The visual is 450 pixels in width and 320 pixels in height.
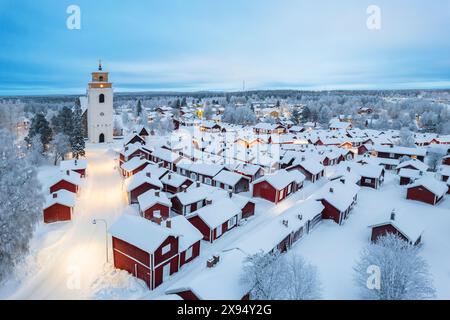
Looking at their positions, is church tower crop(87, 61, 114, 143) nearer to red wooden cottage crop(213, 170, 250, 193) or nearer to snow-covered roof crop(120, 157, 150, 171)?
snow-covered roof crop(120, 157, 150, 171)

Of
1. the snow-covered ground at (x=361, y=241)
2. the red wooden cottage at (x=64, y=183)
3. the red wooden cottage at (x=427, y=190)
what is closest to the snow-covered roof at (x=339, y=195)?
the snow-covered ground at (x=361, y=241)

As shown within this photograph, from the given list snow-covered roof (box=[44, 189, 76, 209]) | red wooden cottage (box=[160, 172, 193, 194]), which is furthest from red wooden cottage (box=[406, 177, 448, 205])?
snow-covered roof (box=[44, 189, 76, 209])

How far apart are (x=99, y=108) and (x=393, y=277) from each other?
5802 centimetres

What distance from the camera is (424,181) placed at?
120 feet

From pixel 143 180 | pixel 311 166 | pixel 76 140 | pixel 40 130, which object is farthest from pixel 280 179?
pixel 40 130

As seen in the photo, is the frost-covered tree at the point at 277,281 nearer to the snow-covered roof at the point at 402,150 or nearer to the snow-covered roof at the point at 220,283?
the snow-covered roof at the point at 220,283

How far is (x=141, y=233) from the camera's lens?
20.7 m

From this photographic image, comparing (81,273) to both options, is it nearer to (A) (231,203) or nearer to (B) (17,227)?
(B) (17,227)

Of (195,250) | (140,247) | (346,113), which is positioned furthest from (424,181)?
(346,113)

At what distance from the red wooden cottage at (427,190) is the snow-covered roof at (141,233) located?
29611mm

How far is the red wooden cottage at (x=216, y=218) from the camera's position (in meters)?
25.9

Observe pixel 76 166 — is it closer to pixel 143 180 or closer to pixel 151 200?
pixel 143 180

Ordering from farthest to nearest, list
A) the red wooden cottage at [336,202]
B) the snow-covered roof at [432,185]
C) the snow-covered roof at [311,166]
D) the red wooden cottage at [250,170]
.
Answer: the snow-covered roof at [311,166] → the red wooden cottage at [250,170] → the snow-covered roof at [432,185] → the red wooden cottage at [336,202]
